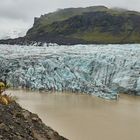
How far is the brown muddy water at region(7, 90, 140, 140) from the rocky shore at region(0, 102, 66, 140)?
6188 millimetres

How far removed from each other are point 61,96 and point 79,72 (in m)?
4.83

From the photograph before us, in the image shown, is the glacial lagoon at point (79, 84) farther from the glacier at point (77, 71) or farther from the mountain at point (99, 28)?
the mountain at point (99, 28)

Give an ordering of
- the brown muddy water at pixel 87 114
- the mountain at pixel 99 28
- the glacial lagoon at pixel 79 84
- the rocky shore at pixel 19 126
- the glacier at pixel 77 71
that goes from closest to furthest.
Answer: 1. the rocky shore at pixel 19 126
2. the brown muddy water at pixel 87 114
3. the glacial lagoon at pixel 79 84
4. the glacier at pixel 77 71
5. the mountain at pixel 99 28

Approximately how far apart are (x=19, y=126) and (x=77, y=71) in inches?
975

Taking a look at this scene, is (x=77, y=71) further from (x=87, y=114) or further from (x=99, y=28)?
(x=99, y=28)

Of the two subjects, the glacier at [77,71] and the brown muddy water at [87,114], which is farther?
the glacier at [77,71]

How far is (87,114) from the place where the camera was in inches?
767

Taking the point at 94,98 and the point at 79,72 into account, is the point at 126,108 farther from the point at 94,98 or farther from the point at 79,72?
the point at 79,72

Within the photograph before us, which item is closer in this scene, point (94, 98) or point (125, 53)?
point (94, 98)

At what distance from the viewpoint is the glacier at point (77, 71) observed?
29.2 metres

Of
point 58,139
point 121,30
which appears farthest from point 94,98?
point 121,30

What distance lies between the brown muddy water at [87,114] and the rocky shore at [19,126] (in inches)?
244

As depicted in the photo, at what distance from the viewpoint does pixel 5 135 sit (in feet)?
19.1

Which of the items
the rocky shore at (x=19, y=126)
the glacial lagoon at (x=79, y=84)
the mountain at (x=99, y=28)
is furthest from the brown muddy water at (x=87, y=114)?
the mountain at (x=99, y=28)
